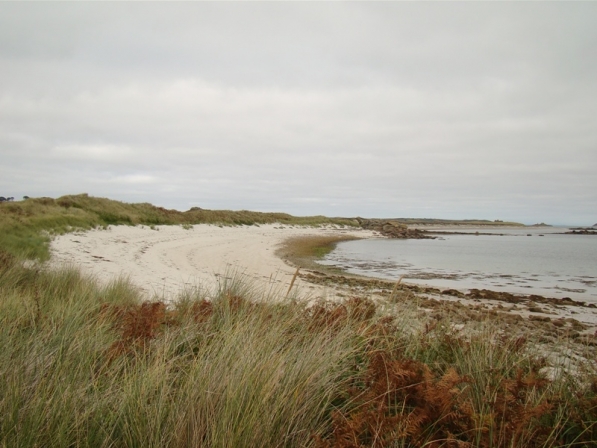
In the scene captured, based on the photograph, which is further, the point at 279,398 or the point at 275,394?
the point at 275,394

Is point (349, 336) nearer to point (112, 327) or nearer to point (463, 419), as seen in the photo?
point (463, 419)

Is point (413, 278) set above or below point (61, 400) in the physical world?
below

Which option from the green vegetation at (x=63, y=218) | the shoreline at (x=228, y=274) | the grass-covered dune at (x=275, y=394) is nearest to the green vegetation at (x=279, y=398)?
the grass-covered dune at (x=275, y=394)

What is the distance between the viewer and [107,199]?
3038cm

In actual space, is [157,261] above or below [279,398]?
below

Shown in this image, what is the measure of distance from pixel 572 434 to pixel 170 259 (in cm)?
1347

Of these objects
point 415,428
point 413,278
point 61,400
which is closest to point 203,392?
point 61,400

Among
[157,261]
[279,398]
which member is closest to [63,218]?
[157,261]

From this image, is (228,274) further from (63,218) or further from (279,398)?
(63,218)

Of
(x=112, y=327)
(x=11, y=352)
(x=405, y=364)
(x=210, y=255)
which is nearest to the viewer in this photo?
(x=405, y=364)

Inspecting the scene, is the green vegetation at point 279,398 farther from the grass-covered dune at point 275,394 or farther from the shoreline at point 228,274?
the shoreline at point 228,274

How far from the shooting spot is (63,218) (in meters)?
19.6

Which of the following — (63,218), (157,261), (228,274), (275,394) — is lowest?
(157,261)

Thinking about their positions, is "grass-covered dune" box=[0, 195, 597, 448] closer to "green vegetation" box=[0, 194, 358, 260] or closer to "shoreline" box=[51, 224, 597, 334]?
"shoreline" box=[51, 224, 597, 334]
